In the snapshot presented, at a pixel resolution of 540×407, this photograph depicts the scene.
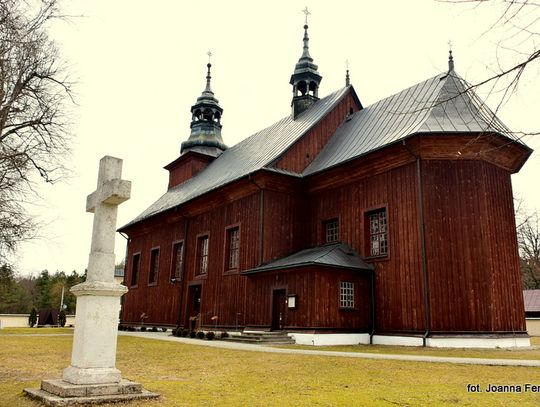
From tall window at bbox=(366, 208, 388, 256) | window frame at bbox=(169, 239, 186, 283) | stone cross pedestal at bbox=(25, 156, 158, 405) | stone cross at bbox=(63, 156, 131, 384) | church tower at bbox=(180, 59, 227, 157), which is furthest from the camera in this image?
church tower at bbox=(180, 59, 227, 157)

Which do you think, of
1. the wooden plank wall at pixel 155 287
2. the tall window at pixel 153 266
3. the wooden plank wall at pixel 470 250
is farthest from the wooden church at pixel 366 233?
the tall window at pixel 153 266

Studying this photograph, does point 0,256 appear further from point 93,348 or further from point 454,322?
point 454,322

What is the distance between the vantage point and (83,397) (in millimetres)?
5672

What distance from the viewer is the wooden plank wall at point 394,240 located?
1638 centimetres

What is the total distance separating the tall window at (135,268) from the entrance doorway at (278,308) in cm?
1559

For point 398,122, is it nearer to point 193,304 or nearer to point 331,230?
point 331,230

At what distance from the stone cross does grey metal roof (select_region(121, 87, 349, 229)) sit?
13.7 meters

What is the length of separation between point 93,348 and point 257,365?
423cm

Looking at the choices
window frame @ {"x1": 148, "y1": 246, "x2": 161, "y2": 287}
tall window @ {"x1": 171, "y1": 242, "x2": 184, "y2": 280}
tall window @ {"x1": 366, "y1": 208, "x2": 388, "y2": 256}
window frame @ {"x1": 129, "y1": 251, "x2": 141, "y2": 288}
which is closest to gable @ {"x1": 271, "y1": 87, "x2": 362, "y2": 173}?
tall window @ {"x1": 366, "y1": 208, "x2": 388, "y2": 256}

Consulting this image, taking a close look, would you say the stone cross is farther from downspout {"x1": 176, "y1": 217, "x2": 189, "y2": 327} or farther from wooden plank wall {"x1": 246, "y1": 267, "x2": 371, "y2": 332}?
downspout {"x1": 176, "y1": 217, "x2": 189, "y2": 327}

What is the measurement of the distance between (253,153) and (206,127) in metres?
10.9

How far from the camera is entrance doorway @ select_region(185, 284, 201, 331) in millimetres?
24094

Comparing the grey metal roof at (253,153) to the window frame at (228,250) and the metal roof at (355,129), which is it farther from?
the window frame at (228,250)

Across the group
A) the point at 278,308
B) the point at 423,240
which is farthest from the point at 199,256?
the point at 423,240
